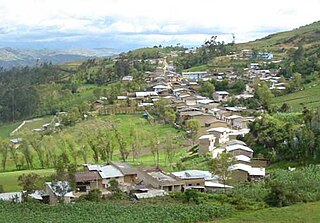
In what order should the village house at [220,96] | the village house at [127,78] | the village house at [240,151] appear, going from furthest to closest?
the village house at [127,78], the village house at [220,96], the village house at [240,151]

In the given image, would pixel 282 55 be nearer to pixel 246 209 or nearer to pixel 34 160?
pixel 34 160

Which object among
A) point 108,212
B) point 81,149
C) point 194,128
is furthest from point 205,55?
point 108,212

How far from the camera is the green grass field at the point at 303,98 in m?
61.2

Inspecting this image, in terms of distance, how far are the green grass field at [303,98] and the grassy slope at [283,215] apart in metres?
30.7

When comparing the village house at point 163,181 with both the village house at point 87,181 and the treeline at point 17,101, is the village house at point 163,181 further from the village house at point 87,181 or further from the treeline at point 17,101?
the treeline at point 17,101

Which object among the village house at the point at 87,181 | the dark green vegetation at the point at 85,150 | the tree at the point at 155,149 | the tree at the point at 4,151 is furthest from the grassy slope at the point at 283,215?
the tree at the point at 4,151

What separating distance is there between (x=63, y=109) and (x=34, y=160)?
32.9 metres

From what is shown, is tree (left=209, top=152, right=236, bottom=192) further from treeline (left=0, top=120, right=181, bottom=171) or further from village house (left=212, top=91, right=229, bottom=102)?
village house (left=212, top=91, right=229, bottom=102)

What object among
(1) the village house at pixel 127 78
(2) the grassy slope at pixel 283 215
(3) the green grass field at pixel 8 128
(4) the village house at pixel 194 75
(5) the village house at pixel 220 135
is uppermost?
(4) the village house at pixel 194 75

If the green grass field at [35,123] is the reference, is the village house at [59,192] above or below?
above

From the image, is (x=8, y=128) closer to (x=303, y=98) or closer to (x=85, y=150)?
(x=85, y=150)

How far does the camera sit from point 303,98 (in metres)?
66.5

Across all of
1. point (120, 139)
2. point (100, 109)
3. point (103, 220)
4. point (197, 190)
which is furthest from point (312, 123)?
point (100, 109)

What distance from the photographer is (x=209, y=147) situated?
48.5 meters
